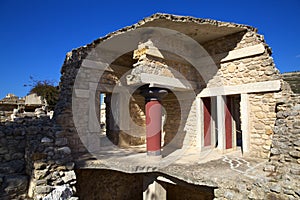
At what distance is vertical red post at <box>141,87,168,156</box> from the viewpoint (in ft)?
18.9

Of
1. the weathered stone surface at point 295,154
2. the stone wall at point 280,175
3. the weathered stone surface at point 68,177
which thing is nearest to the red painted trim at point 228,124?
the stone wall at point 280,175

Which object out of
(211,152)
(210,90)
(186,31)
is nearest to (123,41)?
(186,31)

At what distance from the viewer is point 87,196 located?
6629mm

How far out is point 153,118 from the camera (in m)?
5.77

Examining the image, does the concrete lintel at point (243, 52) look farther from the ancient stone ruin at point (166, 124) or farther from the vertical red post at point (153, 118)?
the vertical red post at point (153, 118)

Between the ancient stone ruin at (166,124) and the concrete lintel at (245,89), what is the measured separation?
0.03 meters

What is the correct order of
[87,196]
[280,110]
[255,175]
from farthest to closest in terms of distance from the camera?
[87,196] < [280,110] < [255,175]

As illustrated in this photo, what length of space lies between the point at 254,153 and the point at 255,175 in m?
2.08

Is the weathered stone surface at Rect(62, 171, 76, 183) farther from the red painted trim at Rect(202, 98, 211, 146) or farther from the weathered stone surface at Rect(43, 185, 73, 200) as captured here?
the red painted trim at Rect(202, 98, 211, 146)

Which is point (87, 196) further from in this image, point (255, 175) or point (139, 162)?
point (255, 175)

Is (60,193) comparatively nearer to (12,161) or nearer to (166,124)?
(12,161)

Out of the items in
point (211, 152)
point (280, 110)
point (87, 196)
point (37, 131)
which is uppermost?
point (280, 110)

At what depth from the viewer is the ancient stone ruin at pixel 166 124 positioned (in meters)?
4.47

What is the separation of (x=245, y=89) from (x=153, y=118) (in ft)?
10.1
